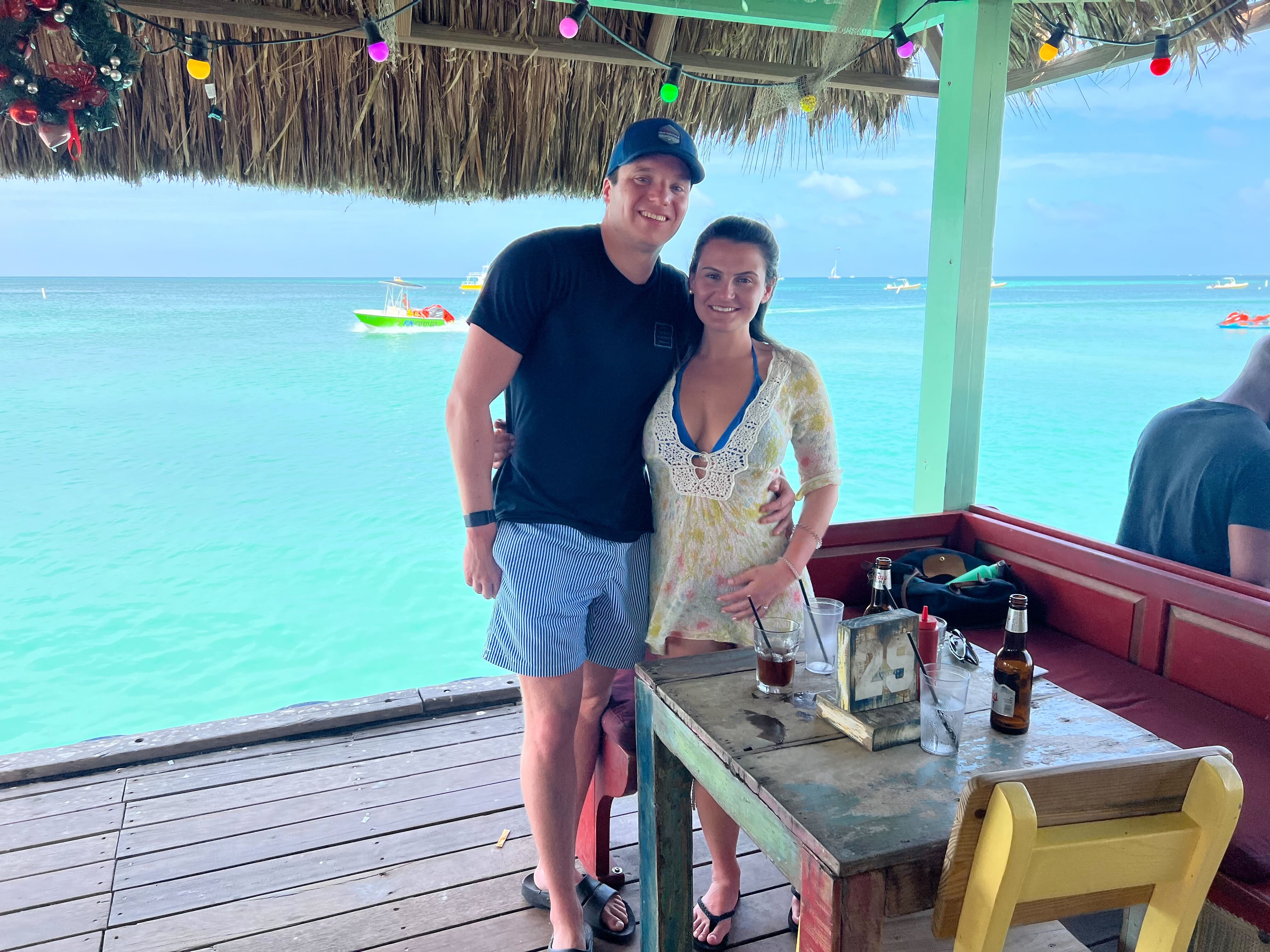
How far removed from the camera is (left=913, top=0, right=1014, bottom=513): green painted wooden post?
2.89m

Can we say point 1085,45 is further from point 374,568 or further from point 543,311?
point 374,568

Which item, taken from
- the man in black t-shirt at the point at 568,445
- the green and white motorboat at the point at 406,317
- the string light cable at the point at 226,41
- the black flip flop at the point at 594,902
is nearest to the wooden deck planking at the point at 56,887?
the black flip flop at the point at 594,902

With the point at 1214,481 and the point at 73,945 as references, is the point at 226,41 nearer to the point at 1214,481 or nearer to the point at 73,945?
the point at 73,945

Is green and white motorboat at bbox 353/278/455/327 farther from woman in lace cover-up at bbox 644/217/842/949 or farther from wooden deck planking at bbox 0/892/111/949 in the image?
woman in lace cover-up at bbox 644/217/842/949

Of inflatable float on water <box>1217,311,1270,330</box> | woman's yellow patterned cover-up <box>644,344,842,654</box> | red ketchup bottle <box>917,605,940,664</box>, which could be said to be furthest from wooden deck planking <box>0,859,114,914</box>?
inflatable float on water <box>1217,311,1270,330</box>

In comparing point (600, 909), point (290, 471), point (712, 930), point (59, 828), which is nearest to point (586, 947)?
point (600, 909)

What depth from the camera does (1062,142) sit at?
45.3 m

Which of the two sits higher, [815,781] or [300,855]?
[815,781]

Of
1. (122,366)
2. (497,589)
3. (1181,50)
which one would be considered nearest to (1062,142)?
(122,366)

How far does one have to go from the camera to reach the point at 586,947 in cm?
194

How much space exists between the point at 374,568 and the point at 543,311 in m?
9.40

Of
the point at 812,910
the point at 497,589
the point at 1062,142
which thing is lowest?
the point at 812,910

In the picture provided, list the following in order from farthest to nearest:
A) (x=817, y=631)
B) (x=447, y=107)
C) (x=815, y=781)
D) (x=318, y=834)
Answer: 1. (x=447, y=107)
2. (x=318, y=834)
3. (x=817, y=631)
4. (x=815, y=781)

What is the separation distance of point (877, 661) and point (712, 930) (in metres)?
1.10
